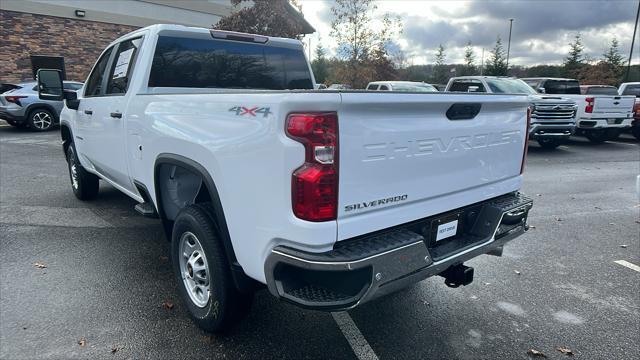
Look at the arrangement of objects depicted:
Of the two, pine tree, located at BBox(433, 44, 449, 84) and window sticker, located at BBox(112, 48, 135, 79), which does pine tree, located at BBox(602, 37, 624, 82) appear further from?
window sticker, located at BBox(112, 48, 135, 79)

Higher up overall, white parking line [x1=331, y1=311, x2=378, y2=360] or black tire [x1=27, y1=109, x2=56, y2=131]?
black tire [x1=27, y1=109, x2=56, y2=131]

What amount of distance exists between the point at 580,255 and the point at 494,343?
7.73ft

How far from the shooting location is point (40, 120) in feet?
47.1

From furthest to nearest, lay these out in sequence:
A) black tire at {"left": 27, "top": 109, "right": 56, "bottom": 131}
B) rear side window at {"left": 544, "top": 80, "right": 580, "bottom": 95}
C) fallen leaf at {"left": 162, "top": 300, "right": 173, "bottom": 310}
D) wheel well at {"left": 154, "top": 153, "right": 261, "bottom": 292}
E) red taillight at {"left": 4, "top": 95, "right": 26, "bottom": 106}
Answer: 1. rear side window at {"left": 544, "top": 80, "right": 580, "bottom": 95}
2. black tire at {"left": 27, "top": 109, "right": 56, "bottom": 131}
3. red taillight at {"left": 4, "top": 95, "right": 26, "bottom": 106}
4. fallen leaf at {"left": 162, "top": 300, "right": 173, "bottom": 310}
5. wheel well at {"left": 154, "top": 153, "right": 261, "bottom": 292}

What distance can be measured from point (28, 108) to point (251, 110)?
47.8 ft

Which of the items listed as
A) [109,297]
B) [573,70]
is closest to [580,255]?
[109,297]

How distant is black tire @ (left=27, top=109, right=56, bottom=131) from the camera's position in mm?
14117

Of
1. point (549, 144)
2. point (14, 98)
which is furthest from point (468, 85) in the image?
point (14, 98)

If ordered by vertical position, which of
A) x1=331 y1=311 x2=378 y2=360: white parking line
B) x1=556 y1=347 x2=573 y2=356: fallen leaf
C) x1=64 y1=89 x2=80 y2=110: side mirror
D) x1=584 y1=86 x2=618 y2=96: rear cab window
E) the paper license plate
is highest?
x1=584 y1=86 x2=618 y2=96: rear cab window

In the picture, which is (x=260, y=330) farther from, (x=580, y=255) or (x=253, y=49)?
(x=580, y=255)

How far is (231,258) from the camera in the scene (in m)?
2.70

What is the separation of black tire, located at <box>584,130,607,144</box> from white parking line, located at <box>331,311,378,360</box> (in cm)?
1394

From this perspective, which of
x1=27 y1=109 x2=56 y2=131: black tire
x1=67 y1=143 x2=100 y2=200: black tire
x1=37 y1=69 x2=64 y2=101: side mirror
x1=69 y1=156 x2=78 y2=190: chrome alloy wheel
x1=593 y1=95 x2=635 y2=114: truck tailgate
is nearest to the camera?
x1=37 y1=69 x2=64 y2=101: side mirror

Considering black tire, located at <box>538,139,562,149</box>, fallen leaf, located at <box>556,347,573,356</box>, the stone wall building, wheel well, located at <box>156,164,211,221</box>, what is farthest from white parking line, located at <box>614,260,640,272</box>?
the stone wall building
